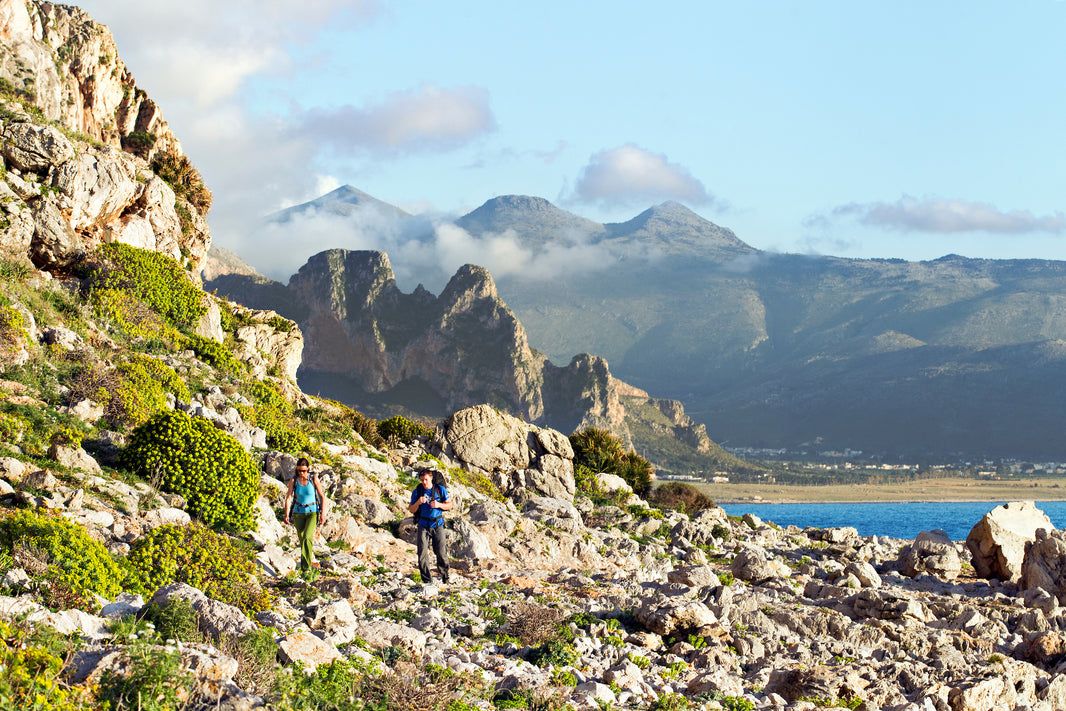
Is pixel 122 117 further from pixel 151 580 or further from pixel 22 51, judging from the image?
pixel 151 580

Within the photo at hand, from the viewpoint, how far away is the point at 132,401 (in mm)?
Answer: 17891

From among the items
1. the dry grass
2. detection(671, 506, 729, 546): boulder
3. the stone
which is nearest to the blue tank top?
the dry grass

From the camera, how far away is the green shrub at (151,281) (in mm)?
25422

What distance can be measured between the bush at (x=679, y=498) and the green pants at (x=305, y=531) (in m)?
24.3

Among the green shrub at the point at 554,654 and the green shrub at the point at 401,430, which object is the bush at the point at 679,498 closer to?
the green shrub at the point at 401,430

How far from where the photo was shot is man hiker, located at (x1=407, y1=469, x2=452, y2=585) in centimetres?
1491

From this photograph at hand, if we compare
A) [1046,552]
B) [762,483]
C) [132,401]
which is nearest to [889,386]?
[762,483]

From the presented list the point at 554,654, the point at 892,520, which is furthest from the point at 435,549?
the point at 892,520

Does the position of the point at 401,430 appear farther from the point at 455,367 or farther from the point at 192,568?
the point at 455,367

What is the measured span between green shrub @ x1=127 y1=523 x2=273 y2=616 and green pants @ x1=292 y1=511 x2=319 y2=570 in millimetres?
2701

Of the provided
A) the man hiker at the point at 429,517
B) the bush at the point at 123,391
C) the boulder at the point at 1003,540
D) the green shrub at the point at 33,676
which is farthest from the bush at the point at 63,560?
the boulder at the point at 1003,540

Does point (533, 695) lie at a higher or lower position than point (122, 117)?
lower

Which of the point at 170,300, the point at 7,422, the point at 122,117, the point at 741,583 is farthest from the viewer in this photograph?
the point at 122,117

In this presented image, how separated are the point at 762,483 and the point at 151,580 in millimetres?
145688
